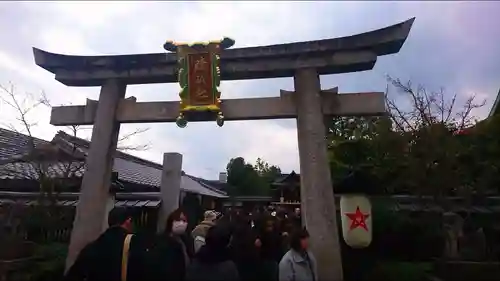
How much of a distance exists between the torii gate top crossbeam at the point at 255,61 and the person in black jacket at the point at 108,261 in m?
4.82

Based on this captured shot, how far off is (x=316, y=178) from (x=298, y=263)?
8.49ft

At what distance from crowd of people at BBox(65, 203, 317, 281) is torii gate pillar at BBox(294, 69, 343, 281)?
214 cm

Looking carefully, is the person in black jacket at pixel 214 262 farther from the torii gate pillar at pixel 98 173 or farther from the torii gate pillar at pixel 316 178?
the torii gate pillar at pixel 98 173

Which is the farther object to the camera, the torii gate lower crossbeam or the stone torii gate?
the stone torii gate

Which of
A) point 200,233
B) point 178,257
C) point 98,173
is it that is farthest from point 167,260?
point 98,173

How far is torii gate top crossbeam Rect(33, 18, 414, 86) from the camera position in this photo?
7312mm

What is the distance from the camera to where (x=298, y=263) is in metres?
4.51

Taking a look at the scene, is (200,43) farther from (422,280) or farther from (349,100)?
(422,280)

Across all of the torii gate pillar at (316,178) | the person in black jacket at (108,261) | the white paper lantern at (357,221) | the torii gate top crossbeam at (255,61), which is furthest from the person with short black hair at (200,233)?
the torii gate top crossbeam at (255,61)

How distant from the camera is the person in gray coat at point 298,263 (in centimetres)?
445

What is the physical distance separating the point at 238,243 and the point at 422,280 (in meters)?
4.14

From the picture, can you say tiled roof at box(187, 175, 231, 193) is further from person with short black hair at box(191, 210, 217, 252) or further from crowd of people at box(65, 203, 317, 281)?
crowd of people at box(65, 203, 317, 281)

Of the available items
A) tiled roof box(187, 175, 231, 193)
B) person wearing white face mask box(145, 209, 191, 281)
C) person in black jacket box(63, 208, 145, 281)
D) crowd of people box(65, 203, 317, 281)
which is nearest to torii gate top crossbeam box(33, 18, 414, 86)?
crowd of people box(65, 203, 317, 281)

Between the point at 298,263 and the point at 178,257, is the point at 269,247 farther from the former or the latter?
the point at 178,257
